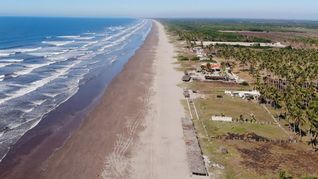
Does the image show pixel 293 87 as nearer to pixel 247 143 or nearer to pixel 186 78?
pixel 186 78

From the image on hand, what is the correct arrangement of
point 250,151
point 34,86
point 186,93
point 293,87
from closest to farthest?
1. point 250,151
2. point 293,87
3. point 186,93
4. point 34,86

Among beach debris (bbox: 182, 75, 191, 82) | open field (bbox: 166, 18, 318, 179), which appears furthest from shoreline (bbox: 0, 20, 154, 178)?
beach debris (bbox: 182, 75, 191, 82)

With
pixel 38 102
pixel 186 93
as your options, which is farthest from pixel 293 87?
pixel 38 102

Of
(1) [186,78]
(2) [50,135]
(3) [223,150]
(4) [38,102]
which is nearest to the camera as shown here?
→ (3) [223,150]

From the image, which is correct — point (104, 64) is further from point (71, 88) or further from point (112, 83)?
point (71, 88)

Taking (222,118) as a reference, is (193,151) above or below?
above

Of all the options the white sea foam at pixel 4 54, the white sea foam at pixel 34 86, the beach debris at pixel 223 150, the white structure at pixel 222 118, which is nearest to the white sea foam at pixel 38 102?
the white sea foam at pixel 34 86

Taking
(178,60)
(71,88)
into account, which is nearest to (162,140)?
(71,88)
